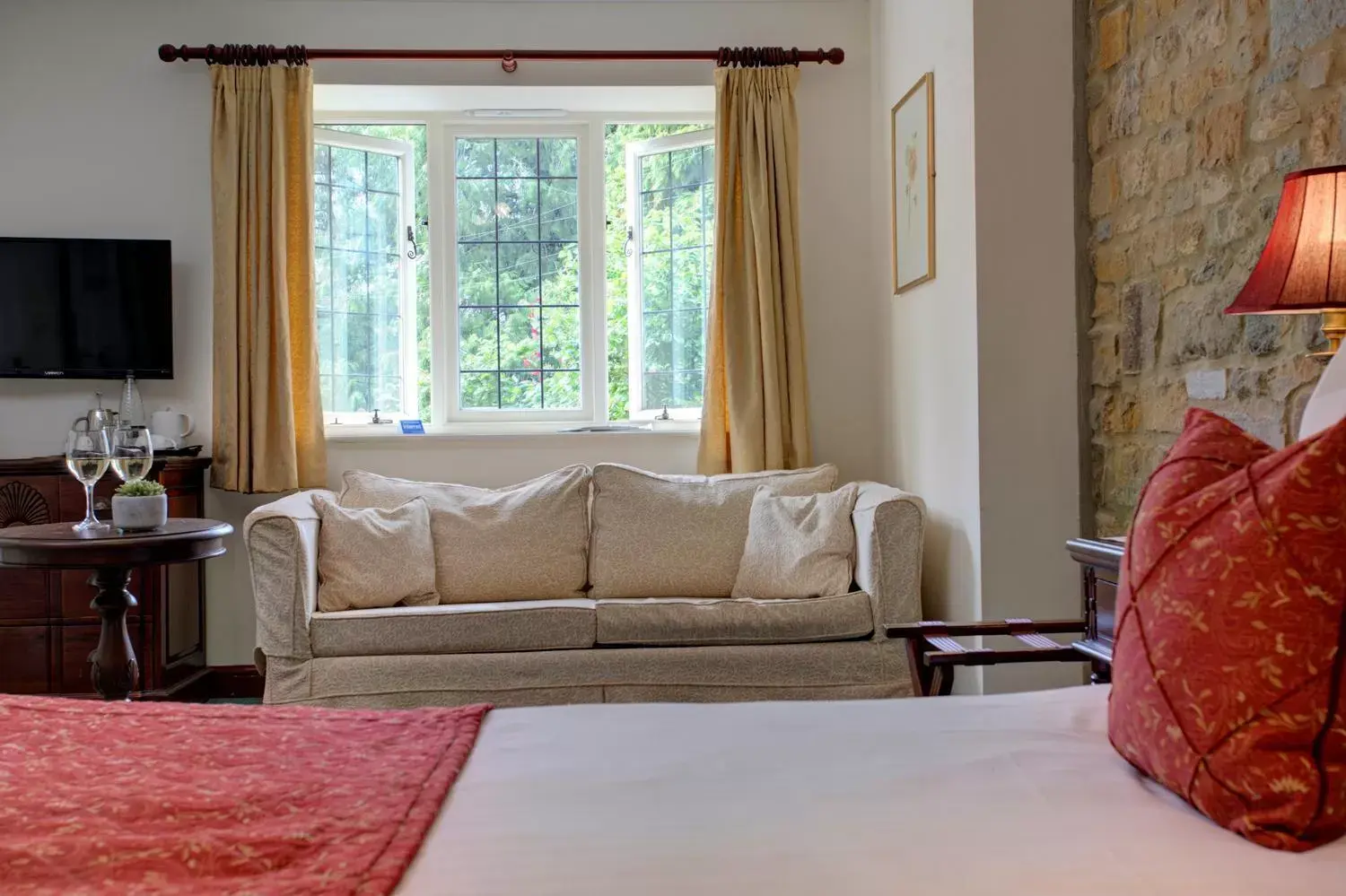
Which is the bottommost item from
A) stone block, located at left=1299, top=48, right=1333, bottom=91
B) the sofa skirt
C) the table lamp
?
the sofa skirt

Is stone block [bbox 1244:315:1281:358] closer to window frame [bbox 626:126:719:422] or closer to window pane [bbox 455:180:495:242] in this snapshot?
window frame [bbox 626:126:719:422]

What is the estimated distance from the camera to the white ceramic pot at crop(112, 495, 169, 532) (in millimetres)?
3037

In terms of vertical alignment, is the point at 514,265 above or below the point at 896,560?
above

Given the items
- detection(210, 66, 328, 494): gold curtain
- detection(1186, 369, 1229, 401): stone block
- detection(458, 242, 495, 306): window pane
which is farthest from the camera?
detection(458, 242, 495, 306): window pane

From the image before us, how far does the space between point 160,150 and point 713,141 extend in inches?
84.3

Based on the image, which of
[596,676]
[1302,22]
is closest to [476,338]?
[596,676]

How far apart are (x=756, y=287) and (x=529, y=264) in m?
1.01

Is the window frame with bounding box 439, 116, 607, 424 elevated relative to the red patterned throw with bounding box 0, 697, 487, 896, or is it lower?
elevated

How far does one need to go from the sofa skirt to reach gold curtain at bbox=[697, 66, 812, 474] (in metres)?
1.11

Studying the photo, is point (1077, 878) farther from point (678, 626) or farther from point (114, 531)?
point (114, 531)

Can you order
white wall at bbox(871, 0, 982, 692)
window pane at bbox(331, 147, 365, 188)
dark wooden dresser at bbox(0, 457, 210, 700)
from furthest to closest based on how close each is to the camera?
1. window pane at bbox(331, 147, 365, 188)
2. dark wooden dresser at bbox(0, 457, 210, 700)
3. white wall at bbox(871, 0, 982, 692)

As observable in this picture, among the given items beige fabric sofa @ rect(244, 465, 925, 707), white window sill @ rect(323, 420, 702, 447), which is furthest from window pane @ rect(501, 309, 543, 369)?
beige fabric sofa @ rect(244, 465, 925, 707)

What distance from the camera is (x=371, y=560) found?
3621mm

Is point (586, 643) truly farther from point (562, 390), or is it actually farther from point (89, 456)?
point (562, 390)
